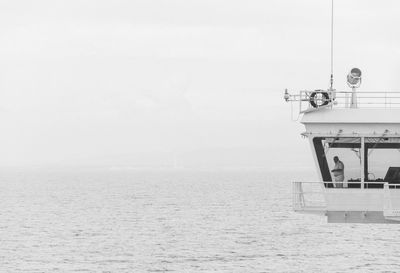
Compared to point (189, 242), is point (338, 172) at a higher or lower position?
higher

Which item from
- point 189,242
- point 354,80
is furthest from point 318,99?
point 189,242

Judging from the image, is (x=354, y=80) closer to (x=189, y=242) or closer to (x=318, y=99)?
(x=318, y=99)

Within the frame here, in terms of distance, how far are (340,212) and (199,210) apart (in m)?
114

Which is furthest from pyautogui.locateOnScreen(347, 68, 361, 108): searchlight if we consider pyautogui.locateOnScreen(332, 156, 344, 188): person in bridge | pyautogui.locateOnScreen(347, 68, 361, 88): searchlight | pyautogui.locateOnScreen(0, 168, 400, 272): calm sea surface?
pyautogui.locateOnScreen(0, 168, 400, 272): calm sea surface

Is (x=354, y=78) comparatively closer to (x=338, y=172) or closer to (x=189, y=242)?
(x=338, y=172)

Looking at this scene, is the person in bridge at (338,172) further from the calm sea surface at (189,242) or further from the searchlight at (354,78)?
the calm sea surface at (189,242)

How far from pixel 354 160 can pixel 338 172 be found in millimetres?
783

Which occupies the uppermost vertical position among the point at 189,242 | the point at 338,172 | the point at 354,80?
the point at 354,80

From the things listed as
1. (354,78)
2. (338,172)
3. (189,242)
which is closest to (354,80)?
(354,78)

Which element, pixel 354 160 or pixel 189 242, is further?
pixel 189 242

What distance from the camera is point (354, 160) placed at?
127ft

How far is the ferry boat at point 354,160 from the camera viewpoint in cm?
3825

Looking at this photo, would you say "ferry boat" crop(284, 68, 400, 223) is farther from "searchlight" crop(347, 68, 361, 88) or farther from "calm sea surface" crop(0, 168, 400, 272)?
"calm sea surface" crop(0, 168, 400, 272)

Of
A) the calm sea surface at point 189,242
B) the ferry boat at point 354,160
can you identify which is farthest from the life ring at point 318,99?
the calm sea surface at point 189,242
